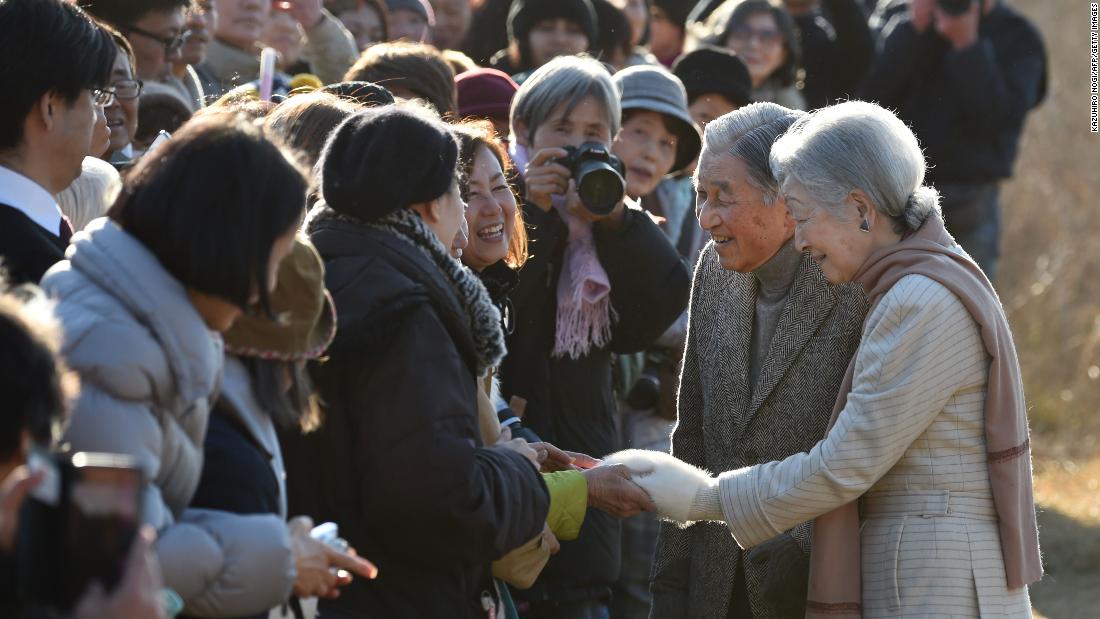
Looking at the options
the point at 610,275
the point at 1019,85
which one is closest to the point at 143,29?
the point at 610,275

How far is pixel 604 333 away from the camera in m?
4.36

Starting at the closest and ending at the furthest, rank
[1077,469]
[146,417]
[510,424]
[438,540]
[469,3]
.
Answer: [146,417] → [438,540] → [510,424] → [469,3] → [1077,469]

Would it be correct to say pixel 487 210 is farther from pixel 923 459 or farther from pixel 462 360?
pixel 923 459

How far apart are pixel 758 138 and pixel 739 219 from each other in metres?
0.21

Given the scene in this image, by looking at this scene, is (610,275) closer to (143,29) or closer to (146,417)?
(143,29)

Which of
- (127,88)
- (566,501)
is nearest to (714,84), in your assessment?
(127,88)

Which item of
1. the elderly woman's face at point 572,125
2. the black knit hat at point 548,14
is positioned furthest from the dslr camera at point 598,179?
the black knit hat at point 548,14

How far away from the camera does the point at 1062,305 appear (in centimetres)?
1038

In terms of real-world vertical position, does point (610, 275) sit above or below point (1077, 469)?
above

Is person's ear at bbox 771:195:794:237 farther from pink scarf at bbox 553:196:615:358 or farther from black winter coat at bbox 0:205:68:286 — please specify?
black winter coat at bbox 0:205:68:286

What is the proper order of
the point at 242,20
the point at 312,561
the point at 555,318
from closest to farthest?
1. the point at 312,561
2. the point at 555,318
3. the point at 242,20

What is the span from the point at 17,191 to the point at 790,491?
5.73 feet

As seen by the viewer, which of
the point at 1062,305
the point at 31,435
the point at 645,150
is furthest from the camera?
the point at 1062,305

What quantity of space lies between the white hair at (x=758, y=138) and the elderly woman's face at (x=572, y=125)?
0.99 m
